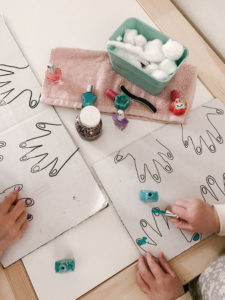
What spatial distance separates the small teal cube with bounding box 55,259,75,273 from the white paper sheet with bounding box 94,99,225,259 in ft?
0.43

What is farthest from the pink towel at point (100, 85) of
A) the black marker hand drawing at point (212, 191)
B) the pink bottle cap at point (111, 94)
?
the black marker hand drawing at point (212, 191)

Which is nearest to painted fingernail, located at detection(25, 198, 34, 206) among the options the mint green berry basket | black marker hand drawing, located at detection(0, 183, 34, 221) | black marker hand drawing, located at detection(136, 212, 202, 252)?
black marker hand drawing, located at detection(0, 183, 34, 221)

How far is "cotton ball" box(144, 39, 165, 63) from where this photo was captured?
643 mm

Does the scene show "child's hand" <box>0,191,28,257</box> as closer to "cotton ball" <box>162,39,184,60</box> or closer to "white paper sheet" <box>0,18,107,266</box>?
"white paper sheet" <box>0,18,107,266</box>

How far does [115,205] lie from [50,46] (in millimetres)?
432

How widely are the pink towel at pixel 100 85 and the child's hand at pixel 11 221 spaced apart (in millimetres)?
240

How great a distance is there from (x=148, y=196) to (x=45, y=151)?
9.7 inches

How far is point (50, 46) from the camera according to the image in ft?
2.40

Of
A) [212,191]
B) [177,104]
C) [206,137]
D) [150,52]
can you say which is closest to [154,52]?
[150,52]

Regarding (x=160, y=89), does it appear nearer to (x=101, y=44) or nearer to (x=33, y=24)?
(x=101, y=44)

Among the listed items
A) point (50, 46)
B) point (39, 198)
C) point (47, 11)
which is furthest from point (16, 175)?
point (47, 11)

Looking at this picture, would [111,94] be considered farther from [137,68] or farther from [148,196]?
[148,196]

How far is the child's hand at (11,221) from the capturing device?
563 millimetres

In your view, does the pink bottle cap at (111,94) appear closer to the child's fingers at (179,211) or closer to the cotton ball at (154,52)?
the cotton ball at (154,52)
